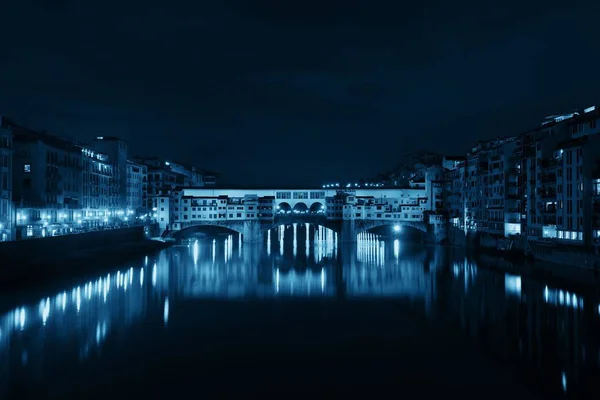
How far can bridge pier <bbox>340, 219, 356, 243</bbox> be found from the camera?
58.0 m

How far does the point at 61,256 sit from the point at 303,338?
73.3 ft

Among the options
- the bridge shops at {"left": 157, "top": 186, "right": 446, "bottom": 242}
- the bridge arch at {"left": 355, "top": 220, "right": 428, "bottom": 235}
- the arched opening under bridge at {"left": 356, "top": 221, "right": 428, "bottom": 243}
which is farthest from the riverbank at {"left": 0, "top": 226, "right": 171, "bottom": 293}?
the arched opening under bridge at {"left": 356, "top": 221, "right": 428, "bottom": 243}

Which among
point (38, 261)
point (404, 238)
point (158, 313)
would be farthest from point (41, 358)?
point (404, 238)

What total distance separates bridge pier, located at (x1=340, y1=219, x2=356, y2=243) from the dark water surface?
84.9ft

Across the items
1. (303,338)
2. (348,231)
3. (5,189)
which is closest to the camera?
(303,338)

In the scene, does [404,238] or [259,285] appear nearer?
[259,285]

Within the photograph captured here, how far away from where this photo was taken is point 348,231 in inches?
2302

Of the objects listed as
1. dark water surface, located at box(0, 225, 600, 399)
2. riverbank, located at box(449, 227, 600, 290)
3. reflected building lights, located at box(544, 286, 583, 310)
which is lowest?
dark water surface, located at box(0, 225, 600, 399)

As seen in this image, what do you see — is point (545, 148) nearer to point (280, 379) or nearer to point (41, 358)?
point (280, 379)

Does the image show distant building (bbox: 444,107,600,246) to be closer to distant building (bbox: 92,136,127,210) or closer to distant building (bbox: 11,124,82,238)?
distant building (bbox: 11,124,82,238)

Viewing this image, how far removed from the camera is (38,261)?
102 ft

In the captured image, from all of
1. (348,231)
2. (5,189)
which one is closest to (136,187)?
(348,231)

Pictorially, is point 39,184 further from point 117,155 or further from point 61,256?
point 117,155

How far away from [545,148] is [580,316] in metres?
17.3
